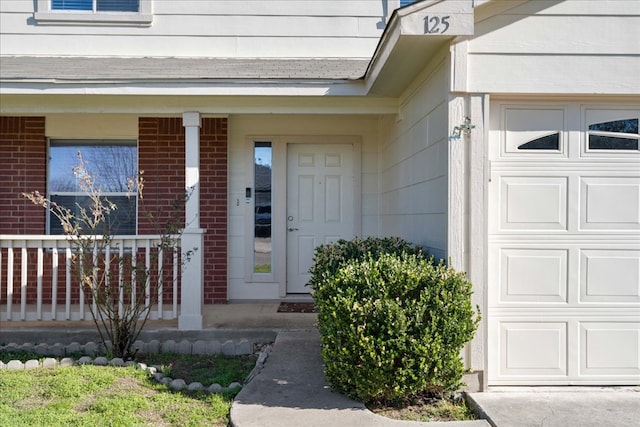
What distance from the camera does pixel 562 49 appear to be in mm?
3904

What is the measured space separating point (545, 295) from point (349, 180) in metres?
3.51

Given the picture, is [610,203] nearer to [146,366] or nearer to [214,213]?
[146,366]

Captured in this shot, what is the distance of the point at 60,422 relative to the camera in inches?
133

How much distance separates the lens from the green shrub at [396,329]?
340 centimetres

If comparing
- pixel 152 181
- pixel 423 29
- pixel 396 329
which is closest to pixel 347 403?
pixel 396 329

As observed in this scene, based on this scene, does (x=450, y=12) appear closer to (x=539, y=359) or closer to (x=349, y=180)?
(x=539, y=359)

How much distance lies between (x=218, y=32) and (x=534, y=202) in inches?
187

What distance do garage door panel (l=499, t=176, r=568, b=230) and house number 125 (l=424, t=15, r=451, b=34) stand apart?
127 cm

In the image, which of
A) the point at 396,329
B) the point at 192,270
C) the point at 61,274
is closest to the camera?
the point at 396,329

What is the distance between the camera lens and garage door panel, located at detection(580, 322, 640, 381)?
402 cm

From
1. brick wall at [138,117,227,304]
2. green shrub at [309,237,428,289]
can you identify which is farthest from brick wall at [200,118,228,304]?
green shrub at [309,237,428,289]

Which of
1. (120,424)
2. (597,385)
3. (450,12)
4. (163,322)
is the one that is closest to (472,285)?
(597,385)

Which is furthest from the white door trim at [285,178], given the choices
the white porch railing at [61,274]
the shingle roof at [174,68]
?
the white porch railing at [61,274]

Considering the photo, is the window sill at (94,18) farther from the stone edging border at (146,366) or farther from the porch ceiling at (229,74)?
the stone edging border at (146,366)
